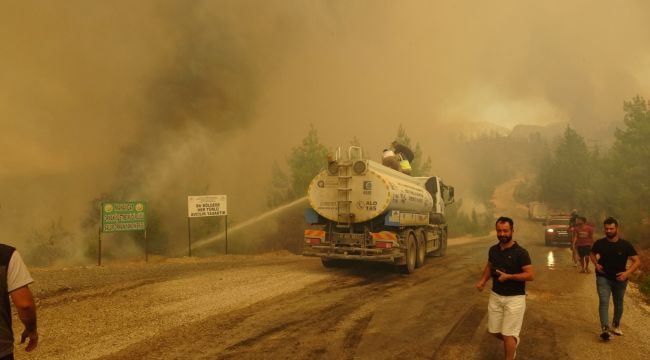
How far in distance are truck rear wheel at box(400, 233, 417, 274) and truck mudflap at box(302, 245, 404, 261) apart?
427mm

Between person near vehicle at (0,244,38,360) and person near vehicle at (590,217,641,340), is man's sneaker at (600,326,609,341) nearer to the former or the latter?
person near vehicle at (590,217,641,340)

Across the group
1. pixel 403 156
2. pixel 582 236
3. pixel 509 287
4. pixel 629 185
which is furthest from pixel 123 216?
pixel 629 185

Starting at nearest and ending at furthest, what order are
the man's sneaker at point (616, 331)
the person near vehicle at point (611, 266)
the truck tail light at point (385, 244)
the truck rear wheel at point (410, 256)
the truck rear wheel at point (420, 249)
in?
the person near vehicle at point (611, 266) → the man's sneaker at point (616, 331) → the truck tail light at point (385, 244) → the truck rear wheel at point (410, 256) → the truck rear wheel at point (420, 249)

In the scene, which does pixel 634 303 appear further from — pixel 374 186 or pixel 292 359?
pixel 292 359

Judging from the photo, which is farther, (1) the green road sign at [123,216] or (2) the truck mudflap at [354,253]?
(1) the green road sign at [123,216]

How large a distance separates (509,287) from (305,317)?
3973 millimetres

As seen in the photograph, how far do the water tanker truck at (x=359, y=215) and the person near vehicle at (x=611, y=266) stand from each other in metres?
6.15

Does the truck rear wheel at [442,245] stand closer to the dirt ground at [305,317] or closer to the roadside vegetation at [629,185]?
the dirt ground at [305,317]

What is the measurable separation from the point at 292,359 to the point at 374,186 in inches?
297

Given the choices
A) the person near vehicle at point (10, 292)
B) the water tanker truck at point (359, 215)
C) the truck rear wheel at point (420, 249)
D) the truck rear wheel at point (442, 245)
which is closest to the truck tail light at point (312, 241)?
the water tanker truck at point (359, 215)

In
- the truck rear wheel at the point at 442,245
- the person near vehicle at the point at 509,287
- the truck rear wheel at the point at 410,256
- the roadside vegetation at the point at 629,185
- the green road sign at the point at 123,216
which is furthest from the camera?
the roadside vegetation at the point at 629,185

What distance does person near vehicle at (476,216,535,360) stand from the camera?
16.3ft

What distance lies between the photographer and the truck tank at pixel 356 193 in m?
12.5

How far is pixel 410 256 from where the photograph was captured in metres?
13.3
